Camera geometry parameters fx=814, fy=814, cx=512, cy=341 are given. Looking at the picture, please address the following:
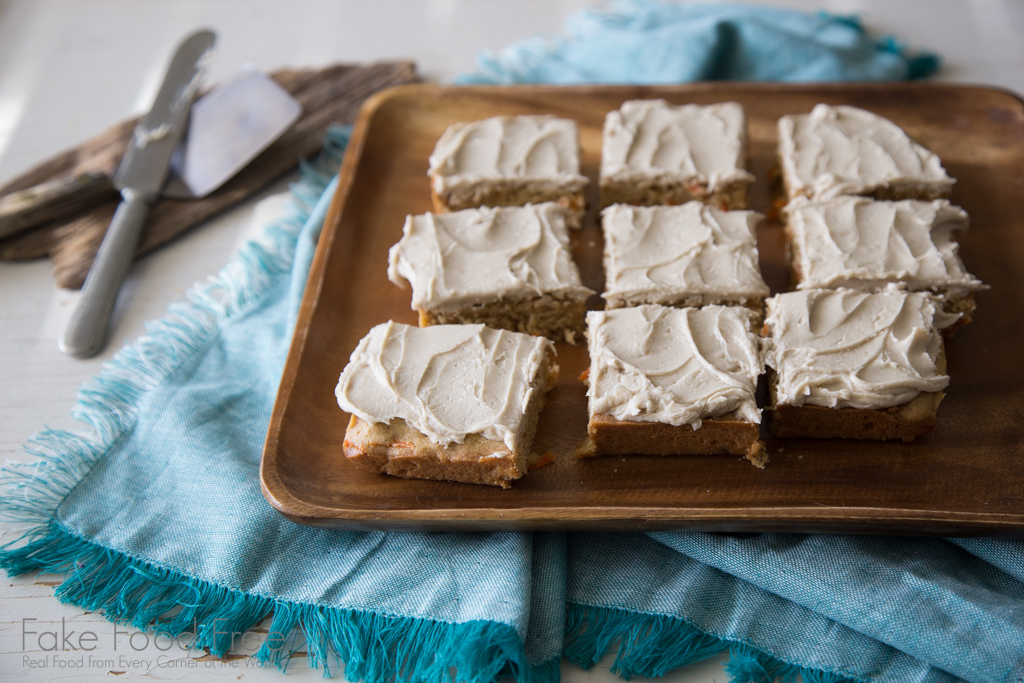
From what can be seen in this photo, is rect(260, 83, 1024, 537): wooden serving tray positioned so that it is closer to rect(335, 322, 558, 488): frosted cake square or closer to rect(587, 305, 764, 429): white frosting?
rect(335, 322, 558, 488): frosted cake square

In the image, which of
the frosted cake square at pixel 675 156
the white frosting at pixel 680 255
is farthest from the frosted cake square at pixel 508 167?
the white frosting at pixel 680 255

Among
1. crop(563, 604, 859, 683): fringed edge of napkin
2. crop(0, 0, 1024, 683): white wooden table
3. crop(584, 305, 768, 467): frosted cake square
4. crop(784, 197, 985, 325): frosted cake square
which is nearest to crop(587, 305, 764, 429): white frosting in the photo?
crop(584, 305, 768, 467): frosted cake square

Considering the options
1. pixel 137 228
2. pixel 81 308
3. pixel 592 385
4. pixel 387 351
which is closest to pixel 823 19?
pixel 592 385

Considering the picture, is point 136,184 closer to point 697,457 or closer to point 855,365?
point 697,457

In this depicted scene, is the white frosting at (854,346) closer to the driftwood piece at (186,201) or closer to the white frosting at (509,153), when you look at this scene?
the white frosting at (509,153)

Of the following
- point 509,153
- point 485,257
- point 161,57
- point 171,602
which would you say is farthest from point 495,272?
point 161,57

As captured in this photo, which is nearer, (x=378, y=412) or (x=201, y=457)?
(x=378, y=412)

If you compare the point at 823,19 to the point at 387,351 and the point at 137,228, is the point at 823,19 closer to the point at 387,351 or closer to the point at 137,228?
the point at 387,351
